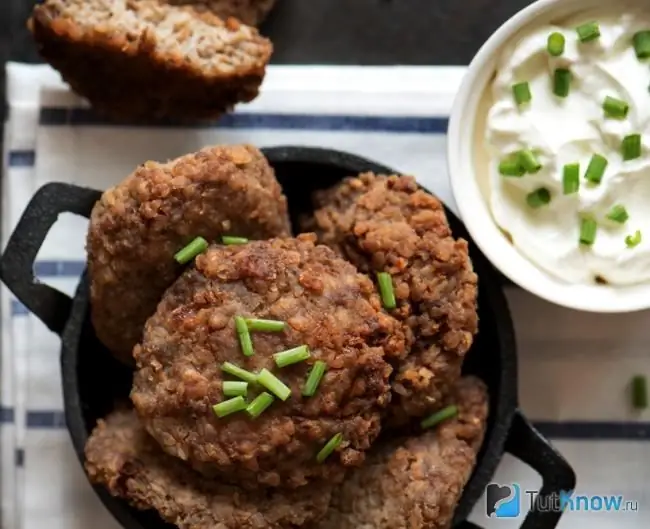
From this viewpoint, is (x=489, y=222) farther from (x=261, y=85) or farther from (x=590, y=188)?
(x=261, y=85)

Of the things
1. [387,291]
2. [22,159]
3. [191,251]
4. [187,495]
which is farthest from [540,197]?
[22,159]

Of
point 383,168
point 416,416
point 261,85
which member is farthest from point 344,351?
point 261,85

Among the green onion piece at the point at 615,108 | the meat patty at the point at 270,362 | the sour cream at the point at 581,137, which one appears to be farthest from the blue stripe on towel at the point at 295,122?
the meat patty at the point at 270,362

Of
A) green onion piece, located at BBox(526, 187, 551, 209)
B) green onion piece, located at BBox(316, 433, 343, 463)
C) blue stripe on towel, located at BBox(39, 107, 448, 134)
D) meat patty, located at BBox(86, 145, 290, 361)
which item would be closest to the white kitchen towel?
blue stripe on towel, located at BBox(39, 107, 448, 134)

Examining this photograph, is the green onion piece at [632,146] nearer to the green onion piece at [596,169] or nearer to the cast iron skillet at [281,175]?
the green onion piece at [596,169]

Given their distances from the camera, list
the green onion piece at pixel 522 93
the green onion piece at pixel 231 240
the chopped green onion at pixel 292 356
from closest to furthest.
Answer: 1. the chopped green onion at pixel 292 356
2. the green onion piece at pixel 231 240
3. the green onion piece at pixel 522 93
